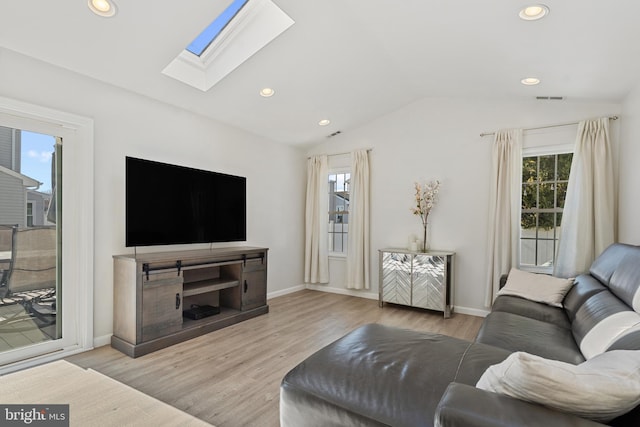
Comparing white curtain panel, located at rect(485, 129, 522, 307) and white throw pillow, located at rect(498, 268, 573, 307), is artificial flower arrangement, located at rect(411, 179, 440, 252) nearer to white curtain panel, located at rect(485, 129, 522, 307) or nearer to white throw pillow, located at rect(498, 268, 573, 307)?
white curtain panel, located at rect(485, 129, 522, 307)

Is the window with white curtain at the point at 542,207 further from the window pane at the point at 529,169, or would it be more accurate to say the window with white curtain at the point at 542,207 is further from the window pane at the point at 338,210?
the window pane at the point at 338,210

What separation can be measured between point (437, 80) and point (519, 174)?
1.50m

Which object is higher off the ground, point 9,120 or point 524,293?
point 9,120

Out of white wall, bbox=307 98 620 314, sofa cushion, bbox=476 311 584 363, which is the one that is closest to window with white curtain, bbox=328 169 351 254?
white wall, bbox=307 98 620 314

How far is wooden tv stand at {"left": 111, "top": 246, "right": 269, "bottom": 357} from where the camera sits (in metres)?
2.93

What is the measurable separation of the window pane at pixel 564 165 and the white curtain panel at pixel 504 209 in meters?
0.45

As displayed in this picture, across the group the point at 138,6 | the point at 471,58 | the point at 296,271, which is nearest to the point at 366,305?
the point at 296,271

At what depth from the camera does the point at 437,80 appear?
156 inches

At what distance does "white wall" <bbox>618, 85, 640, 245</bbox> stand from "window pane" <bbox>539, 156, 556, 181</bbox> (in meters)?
0.65

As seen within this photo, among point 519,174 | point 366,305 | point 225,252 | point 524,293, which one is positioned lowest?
point 366,305

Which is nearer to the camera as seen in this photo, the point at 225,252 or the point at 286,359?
the point at 286,359

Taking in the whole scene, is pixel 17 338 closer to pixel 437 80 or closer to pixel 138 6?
pixel 138 6

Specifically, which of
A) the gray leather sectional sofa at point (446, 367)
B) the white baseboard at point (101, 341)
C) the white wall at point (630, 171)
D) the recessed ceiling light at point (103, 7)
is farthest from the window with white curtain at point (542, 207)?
the white baseboard at point (101, 341)

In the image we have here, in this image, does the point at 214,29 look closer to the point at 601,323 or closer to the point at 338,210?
the point at 338,210
